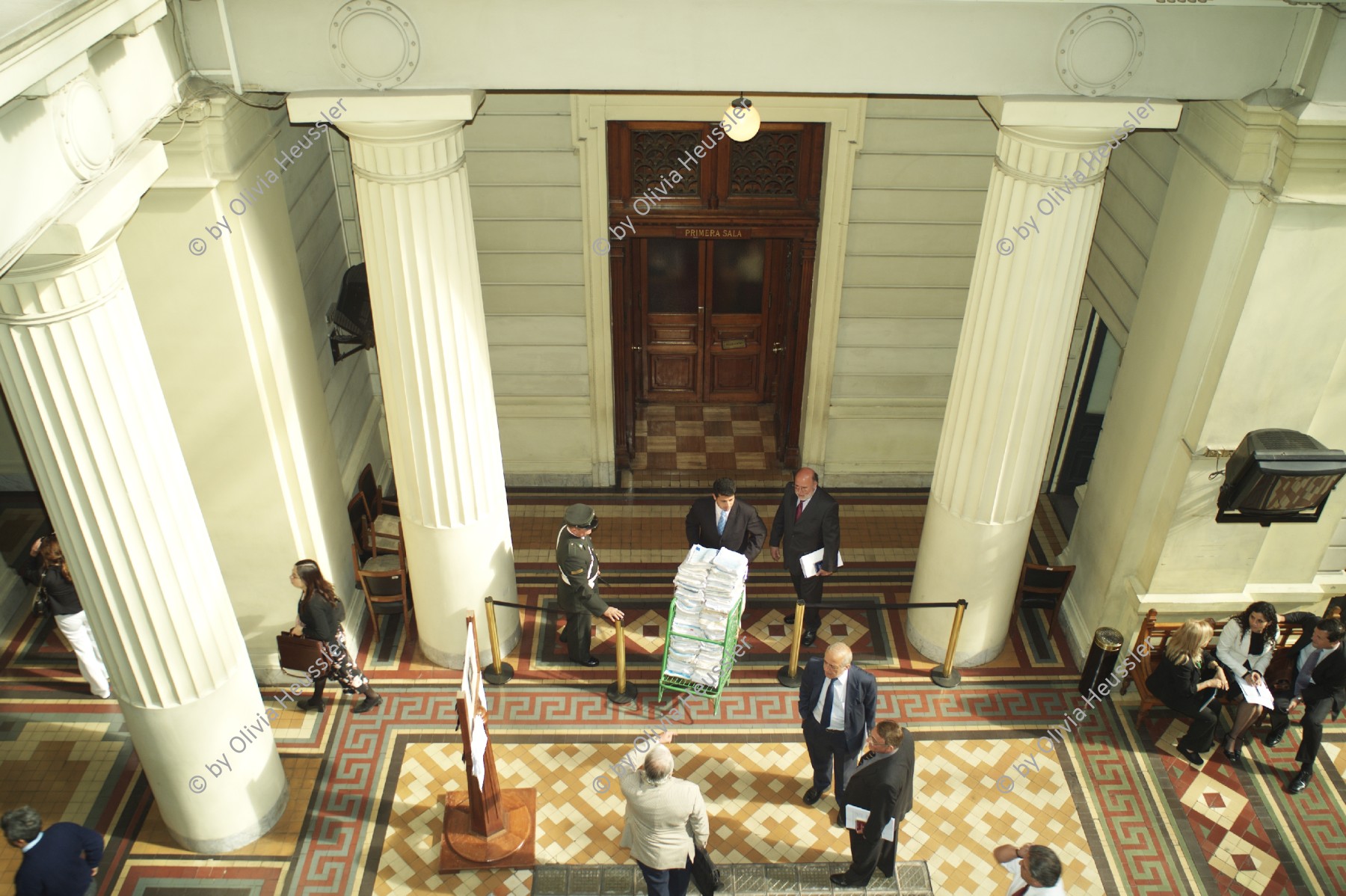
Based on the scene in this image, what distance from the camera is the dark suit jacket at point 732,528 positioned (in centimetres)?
841

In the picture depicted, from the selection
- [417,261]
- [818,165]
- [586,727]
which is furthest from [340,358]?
[818,165]

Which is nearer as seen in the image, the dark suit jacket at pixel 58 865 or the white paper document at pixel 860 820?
the dark suit jacket at pixel 58 865

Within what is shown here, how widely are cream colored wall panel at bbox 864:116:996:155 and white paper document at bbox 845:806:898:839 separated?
5272 millimetres

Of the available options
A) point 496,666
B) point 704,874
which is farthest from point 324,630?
point 704,874

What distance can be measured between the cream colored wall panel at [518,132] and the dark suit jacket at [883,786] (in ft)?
18.1

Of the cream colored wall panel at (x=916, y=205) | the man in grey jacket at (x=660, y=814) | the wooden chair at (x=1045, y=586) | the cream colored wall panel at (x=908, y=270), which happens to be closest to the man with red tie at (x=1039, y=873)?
the man in grey jacket at (x=660, y=814)

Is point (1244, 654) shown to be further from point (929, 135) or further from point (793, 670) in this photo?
point (929, 135)

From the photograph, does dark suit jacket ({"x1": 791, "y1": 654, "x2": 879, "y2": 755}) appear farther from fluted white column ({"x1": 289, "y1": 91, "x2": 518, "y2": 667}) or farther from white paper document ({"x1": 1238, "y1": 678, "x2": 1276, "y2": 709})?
white paper document ({"x1": 1238, "y1": 678, "x2": 1276, "y2": 709})

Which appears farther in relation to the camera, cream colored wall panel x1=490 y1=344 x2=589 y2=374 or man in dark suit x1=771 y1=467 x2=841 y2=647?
cream colored wall panel x1=490 y1=344 x2=589 y2=374

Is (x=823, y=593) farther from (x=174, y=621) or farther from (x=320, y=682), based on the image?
(x=174, y=621)

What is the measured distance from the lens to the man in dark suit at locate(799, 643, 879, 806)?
6840 millimetres

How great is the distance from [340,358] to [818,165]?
14.1 ft

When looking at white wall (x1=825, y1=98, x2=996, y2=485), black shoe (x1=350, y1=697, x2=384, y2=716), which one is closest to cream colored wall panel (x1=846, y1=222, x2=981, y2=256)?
white wall (x1=825, y1=98, x2=996, y2=485)

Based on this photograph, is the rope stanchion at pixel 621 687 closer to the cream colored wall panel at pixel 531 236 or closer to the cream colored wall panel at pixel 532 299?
the cream colored wall panel at pixel 532 299
